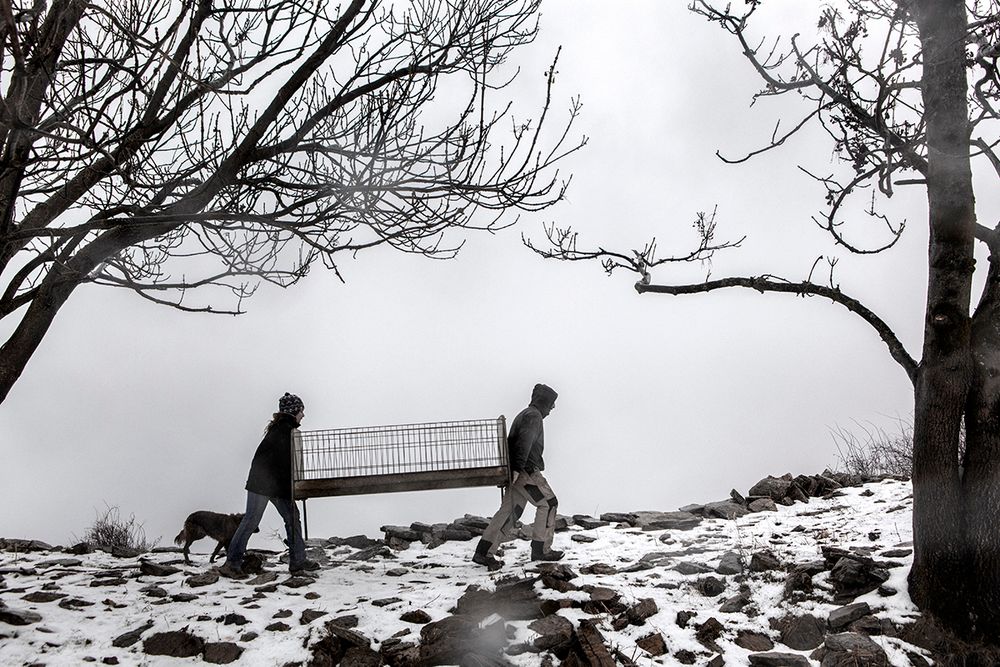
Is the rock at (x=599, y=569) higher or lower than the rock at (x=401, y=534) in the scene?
lower

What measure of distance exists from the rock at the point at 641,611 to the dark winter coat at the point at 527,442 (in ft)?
6.78

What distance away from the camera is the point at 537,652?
21.5 feet

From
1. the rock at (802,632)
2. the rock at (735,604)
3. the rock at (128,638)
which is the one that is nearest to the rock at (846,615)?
the rock at (802,632)

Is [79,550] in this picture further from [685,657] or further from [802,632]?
[802,632]

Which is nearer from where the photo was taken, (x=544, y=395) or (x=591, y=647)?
(x=591, y=647)

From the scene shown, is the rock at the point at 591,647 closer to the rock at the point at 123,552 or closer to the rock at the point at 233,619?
the rock at the point at 233,619

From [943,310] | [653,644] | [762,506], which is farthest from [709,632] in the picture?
[762,506]

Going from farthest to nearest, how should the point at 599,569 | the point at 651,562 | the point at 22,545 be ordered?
the point at 22,545
the point at 651,562
the point at 599,569

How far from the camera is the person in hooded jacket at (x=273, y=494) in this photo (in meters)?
8.70

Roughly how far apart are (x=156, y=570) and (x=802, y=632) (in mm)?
6821

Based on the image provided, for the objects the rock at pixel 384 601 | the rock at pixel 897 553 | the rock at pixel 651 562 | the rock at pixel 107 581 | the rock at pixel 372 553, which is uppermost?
the rock at pixel 897 553

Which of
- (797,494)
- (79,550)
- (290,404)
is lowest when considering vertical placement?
(79,550)

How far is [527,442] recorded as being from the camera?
344 inches

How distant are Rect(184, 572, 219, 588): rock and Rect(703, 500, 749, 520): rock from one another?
6465mm
